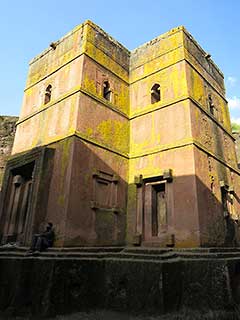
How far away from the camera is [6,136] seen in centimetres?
1566

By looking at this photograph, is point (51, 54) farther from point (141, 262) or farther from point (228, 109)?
point (141, 262)

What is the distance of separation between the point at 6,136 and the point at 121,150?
9.05 meters

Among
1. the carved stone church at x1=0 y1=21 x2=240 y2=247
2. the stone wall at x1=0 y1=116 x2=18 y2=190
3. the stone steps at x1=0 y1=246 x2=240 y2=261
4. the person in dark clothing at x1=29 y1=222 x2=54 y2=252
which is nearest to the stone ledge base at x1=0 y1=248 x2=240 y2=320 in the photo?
the stone steps at x1=0 y1=246 x2=240 y2=261

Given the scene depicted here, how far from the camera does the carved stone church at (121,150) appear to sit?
7.90 meters

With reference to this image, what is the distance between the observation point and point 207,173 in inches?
348

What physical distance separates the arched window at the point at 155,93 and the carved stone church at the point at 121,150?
4 cm

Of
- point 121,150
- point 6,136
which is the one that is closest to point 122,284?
point 121,150

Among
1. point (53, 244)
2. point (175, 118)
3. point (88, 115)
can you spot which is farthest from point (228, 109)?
point (53, 244)

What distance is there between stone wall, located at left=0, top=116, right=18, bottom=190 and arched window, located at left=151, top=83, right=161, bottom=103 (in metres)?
9.38

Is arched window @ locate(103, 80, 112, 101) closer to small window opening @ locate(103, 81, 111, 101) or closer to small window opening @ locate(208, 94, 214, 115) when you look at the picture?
small window opening @ locate(103, 81, 111, 101)

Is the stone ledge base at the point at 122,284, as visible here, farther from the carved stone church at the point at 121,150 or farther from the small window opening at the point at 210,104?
the small window opening at the point at 210,104

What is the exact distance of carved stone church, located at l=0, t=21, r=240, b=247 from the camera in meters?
7.90

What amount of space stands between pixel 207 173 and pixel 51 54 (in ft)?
27.2

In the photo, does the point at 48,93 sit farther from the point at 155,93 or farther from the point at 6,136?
the point at 6,136
